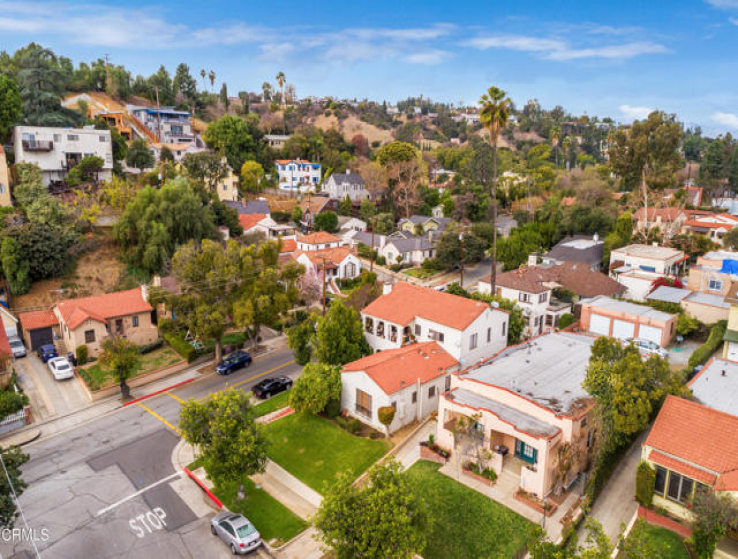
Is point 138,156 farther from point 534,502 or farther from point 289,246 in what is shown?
point 534,502

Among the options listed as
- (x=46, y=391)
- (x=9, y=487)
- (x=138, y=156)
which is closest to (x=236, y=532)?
(x=9, y=487)

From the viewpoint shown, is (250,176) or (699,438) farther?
(250,176)

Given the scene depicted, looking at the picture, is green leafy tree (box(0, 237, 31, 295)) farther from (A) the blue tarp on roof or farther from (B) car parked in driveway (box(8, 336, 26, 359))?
(A) the blue tarp on roof

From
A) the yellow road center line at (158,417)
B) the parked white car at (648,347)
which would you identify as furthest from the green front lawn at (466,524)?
the parked white car at (648,347)

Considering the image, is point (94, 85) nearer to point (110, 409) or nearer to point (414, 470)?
point (110, 409)

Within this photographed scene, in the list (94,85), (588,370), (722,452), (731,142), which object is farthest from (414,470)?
(731,142)

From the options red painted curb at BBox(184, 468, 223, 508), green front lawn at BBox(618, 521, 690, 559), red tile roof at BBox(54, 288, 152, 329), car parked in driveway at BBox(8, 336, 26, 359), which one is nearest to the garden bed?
green front lawn at BBox(618, 521, 690, 559)
